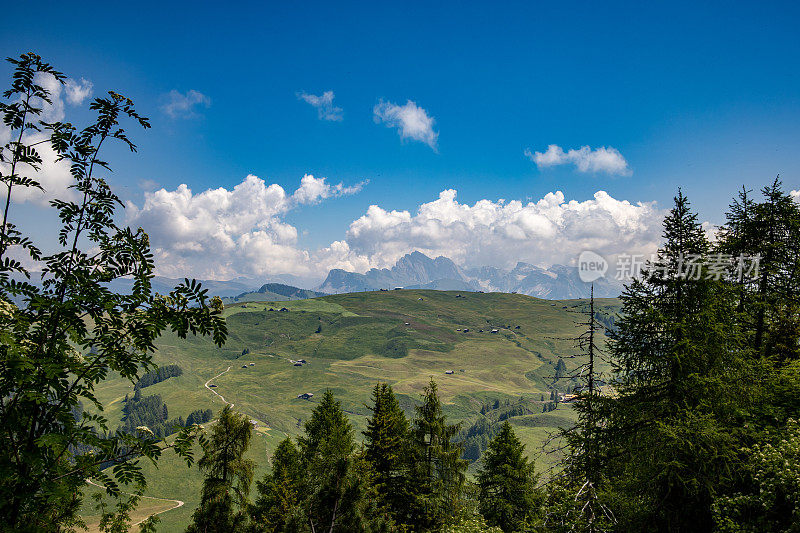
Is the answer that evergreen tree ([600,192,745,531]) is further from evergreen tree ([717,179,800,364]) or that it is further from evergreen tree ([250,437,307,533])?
evergreen tree ([250,437,307,533])

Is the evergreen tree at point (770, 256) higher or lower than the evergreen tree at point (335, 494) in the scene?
higher

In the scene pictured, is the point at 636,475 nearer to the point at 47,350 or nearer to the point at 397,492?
the point at 397,492

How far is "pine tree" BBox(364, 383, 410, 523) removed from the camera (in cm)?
3000

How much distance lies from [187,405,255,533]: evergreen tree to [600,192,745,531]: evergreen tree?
23.6 metres

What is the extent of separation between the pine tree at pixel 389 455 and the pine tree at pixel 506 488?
384 inches

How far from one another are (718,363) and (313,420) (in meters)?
36.7

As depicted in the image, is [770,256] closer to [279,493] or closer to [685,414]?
[685,414]

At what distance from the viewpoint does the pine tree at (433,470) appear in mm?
29031

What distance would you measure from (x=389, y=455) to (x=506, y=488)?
12.7 m

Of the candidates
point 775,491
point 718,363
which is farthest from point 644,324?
point 775,491

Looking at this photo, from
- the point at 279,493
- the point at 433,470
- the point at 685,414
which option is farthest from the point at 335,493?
the point at 279,493

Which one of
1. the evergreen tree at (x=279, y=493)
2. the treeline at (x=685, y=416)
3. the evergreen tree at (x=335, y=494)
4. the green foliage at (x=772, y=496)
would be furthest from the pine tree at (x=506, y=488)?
the green foliage at (x=772, y=496)

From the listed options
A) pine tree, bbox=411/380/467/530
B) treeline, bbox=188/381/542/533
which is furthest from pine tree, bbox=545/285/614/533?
pine tree, bbox=411/380/467/530

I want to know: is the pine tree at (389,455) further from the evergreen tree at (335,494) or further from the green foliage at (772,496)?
the green foliage at (772,496)
